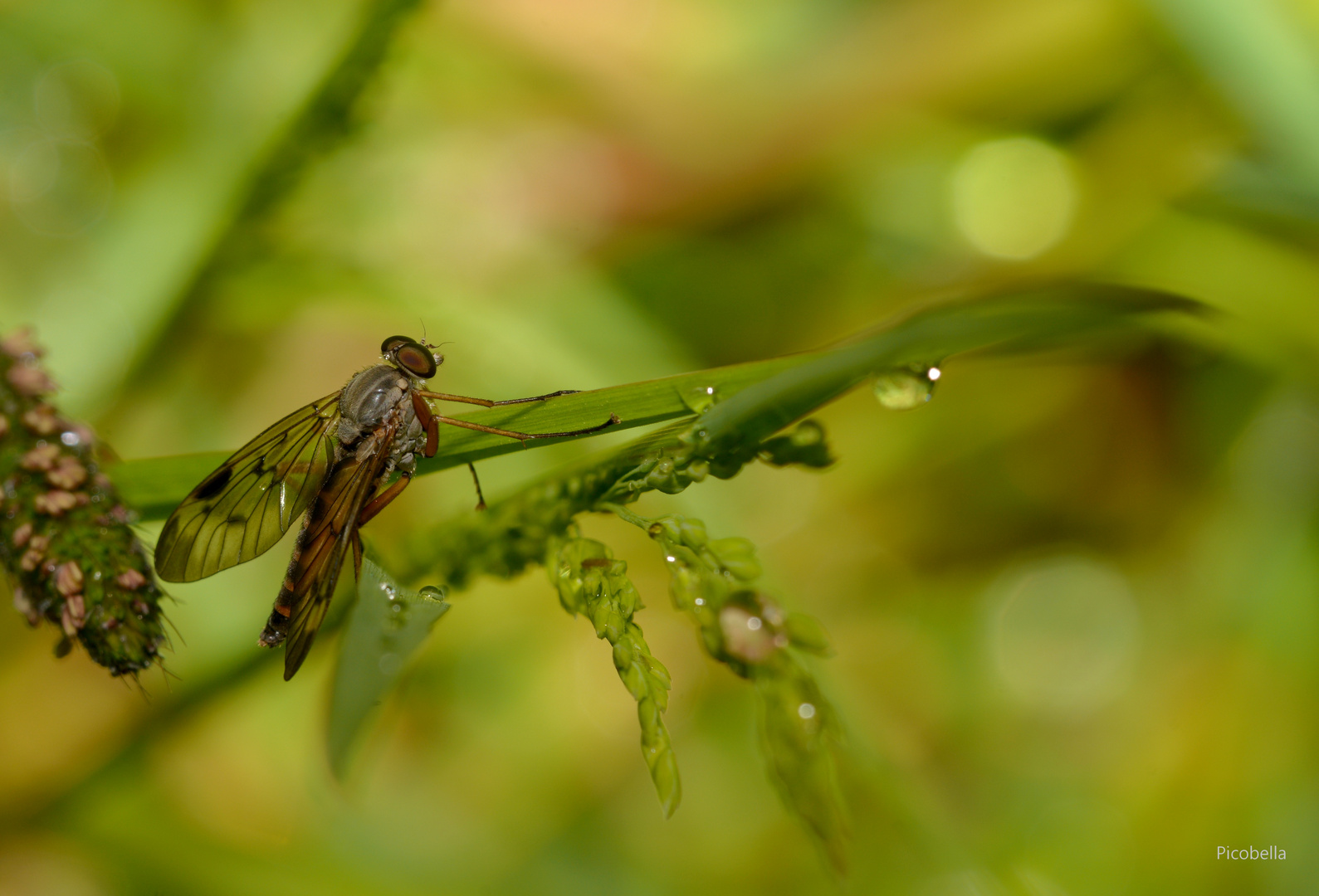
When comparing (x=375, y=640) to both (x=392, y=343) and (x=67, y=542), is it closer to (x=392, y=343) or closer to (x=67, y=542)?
(x=67, y=542)

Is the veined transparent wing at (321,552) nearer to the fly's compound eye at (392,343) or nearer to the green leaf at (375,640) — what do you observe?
the green leaf at (375,640)

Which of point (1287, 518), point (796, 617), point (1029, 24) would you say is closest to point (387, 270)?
point (796, 617)

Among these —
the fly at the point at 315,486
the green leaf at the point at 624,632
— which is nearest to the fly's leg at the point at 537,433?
the fly at the point at 315,486

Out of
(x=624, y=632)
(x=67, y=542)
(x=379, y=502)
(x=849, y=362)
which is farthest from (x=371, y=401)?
(x=849, y=362)

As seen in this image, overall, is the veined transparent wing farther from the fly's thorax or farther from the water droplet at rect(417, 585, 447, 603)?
the water droplet at rect(417, 585, 447, 603)

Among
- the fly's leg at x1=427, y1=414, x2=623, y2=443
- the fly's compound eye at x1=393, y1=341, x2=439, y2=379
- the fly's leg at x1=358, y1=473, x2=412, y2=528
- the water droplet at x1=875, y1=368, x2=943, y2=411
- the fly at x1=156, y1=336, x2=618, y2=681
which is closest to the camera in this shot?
the water droplet at x1=875, y1=368, x2=943, y2=411

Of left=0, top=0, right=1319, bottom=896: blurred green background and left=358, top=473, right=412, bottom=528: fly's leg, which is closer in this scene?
left=358, top=473, right=412, bottom=528: fly's leg

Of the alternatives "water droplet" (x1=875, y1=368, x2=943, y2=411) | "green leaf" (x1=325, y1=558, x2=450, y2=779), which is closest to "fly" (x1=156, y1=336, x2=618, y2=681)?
"green leaf" (x1=325, y1=558, x2=450, y2=779)
